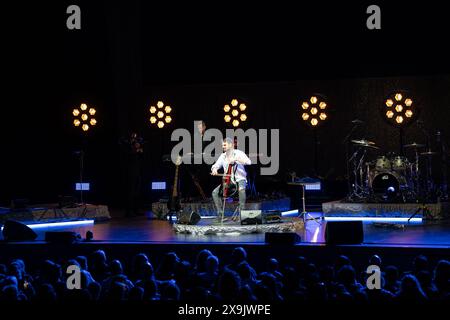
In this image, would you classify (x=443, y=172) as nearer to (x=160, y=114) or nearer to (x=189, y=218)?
(x=189, y=218)

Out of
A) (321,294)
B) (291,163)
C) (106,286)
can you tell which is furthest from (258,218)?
(291,163)

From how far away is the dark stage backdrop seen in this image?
1390 cm

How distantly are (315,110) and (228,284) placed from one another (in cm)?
998

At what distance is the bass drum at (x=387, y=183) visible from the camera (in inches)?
478

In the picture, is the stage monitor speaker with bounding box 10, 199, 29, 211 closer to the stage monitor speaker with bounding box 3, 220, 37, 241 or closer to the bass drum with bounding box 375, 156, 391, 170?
the stage monitor speaker with bounding box 3, 220, 37, 241

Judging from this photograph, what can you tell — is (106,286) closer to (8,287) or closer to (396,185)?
(8,287)

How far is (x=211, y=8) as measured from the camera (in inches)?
573

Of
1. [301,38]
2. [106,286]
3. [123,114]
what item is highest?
[301,38]

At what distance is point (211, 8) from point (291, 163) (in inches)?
161

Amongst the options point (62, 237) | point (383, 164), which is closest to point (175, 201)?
point (62, 237)

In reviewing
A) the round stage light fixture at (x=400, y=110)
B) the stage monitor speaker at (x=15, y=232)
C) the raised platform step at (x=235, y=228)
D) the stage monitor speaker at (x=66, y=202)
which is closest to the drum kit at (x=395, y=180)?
the round stage light fixture at (x=400, y=110)

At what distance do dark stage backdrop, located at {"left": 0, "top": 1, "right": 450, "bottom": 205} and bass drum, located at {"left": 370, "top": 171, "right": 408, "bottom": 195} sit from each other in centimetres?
125

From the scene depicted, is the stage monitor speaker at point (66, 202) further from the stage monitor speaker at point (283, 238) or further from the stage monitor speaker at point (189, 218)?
the stage monitor speaker at point (283, 238)

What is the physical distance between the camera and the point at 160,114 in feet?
48.3
